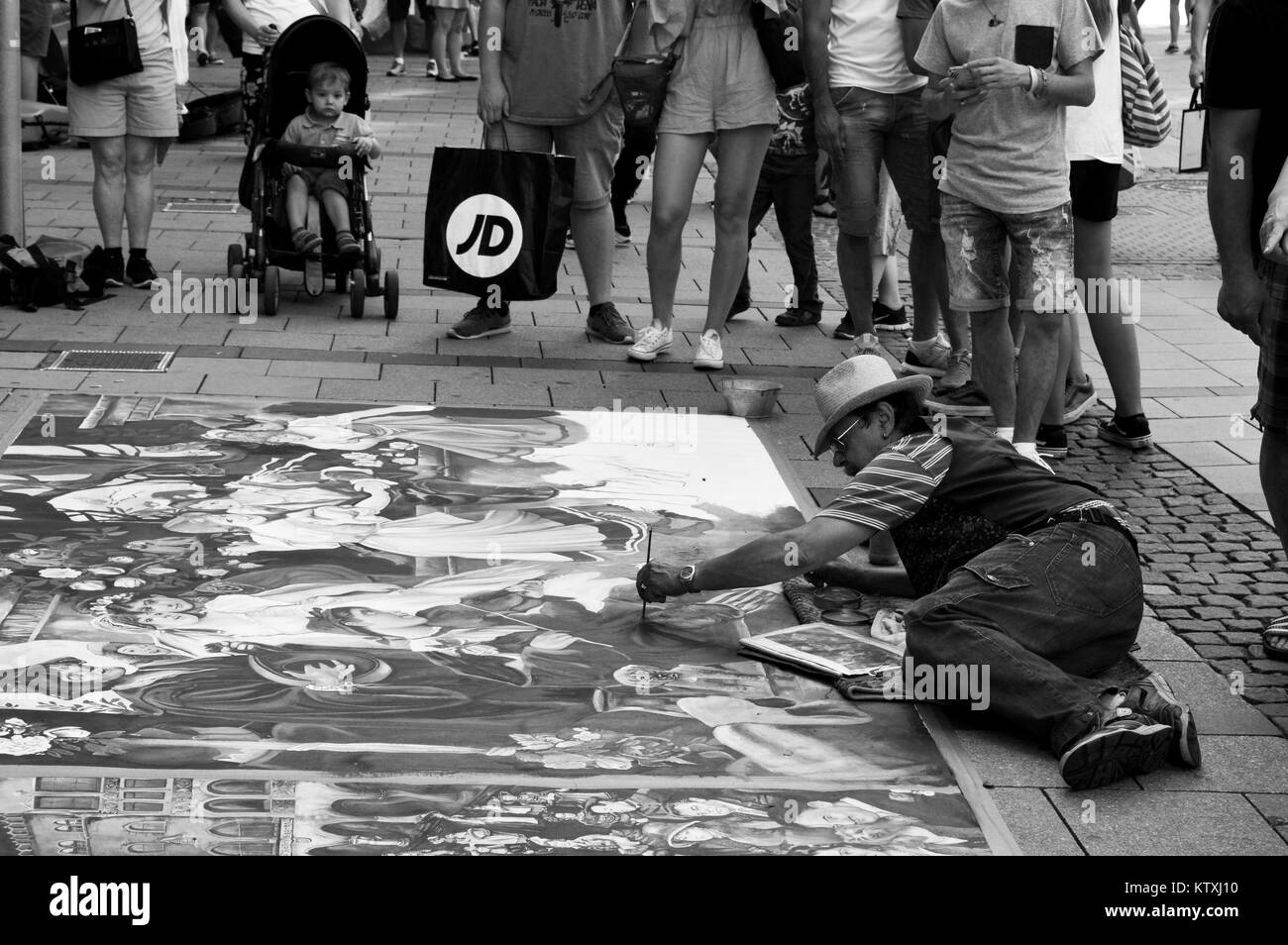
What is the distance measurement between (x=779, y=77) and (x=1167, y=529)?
2.30m

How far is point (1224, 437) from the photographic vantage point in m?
5.81

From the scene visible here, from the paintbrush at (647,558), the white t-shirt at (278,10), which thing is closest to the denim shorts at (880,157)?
the paintbrush at (647,558)

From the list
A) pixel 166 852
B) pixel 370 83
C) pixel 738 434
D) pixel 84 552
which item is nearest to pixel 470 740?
pixel 166 852

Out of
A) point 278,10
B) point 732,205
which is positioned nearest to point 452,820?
point 732,205

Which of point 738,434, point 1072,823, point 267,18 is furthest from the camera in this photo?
point 267,18

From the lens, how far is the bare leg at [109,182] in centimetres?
694

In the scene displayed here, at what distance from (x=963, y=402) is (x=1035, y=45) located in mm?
1472

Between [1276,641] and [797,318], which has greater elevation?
[797,318]

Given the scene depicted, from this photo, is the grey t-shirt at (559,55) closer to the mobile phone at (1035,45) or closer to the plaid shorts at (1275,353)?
the mobile phone at (1035,45)

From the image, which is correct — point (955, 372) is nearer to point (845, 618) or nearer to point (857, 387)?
point (845, 618)

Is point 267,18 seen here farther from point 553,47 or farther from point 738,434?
point 738,434

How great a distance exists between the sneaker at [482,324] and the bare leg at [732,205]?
91cm

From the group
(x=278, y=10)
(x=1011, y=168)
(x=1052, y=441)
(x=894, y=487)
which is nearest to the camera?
(x=894, y=487)

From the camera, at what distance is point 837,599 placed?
4117 mm
